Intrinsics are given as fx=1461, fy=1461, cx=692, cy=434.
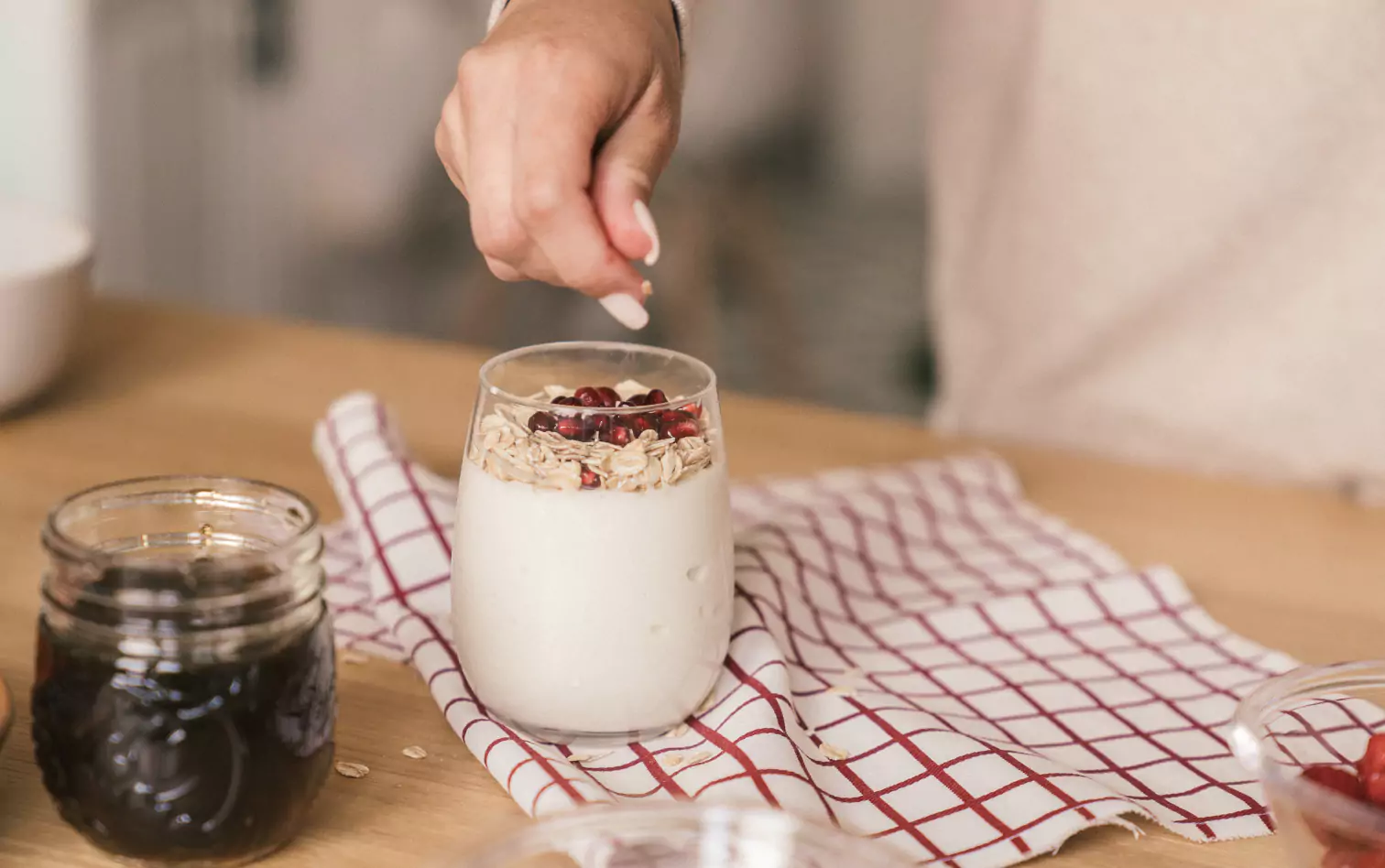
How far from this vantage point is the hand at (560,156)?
0.70 m

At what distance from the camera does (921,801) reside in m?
0.69

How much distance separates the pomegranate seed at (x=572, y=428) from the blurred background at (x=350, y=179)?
2147 millimetres

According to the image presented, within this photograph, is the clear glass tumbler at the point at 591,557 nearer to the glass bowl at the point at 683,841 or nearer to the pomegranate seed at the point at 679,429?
the pomegranate seed at the point at 679,429

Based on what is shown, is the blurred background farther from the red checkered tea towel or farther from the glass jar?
the glass jar

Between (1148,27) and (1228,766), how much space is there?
74cm

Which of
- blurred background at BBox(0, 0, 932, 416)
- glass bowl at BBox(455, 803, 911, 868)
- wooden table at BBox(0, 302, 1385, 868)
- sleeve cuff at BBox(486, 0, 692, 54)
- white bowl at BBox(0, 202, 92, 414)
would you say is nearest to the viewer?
glass bowl at BBox(455, 803, 911, 868)

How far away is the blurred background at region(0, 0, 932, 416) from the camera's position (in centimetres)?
257

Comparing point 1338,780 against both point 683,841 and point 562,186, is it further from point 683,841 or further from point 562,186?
point 562,186

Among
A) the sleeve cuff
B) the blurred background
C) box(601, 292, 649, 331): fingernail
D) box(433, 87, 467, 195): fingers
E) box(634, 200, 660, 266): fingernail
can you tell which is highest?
the sleeve cuff

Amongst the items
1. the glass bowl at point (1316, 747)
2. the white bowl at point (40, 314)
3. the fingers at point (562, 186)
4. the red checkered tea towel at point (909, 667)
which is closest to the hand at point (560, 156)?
the fingers at point (562, 186)

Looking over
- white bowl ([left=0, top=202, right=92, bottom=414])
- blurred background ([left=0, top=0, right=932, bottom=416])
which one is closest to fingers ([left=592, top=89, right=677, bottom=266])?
white bowl ([left=0, top=202, right=92, bottom=414])

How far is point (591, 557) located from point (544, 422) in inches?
2.6

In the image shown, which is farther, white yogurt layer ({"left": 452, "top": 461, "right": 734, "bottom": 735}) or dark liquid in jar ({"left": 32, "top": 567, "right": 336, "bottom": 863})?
white yogurt layer ({"left": 452, "top": 461, "right": 734, "bottom": 735})

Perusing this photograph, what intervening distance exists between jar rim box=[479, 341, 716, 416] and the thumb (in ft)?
0.17
